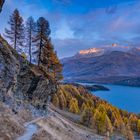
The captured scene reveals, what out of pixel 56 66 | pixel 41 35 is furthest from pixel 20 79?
pixel 56 66

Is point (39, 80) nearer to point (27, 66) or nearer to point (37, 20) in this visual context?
point (27, 66)

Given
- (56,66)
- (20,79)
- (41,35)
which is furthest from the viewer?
→ (56,66)

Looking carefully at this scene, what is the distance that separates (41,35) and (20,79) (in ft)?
47.9

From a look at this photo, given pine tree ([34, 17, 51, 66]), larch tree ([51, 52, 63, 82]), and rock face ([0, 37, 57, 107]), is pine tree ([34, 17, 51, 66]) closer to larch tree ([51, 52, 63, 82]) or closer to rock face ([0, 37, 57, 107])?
larch tree ([51, 52, 63, 82])

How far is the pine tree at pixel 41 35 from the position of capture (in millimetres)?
62562

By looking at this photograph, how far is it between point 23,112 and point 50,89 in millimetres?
16165

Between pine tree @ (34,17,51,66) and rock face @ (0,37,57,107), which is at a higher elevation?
pine tree @ (34,17,51,66)

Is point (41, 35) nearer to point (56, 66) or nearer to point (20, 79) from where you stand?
point (56, 66)

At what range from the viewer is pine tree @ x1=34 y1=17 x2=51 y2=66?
205 ft

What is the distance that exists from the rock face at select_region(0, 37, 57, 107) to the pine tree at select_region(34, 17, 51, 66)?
18.9 ft

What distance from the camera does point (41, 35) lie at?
206 feet

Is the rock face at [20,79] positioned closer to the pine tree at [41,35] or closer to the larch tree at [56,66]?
the pine tree at [41,35]

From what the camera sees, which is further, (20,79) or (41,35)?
(41,35)

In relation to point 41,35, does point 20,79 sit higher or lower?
lower
